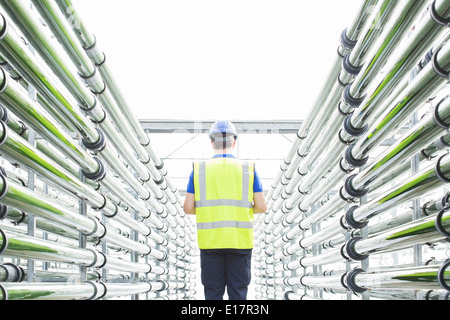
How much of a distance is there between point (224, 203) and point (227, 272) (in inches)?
18.9

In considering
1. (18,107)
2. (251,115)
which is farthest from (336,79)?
(251,115)

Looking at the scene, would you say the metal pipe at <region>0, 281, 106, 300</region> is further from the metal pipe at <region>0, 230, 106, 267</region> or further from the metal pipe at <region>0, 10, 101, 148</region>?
the metal pipe at <region>0, 10, 101, 148</region>

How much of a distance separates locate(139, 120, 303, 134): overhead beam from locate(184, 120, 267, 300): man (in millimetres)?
5379

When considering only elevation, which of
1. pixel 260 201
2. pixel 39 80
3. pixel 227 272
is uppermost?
pixel 39 80

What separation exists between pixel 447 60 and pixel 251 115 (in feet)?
23.2

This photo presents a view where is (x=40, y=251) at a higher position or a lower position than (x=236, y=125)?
lower

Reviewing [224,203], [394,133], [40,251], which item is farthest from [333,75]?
[40,251]

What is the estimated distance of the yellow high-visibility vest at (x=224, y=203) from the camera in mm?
3068

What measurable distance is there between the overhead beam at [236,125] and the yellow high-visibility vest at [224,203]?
5409mm

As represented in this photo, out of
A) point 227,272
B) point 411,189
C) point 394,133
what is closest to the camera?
point 411,189

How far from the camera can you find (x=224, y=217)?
10.1ft

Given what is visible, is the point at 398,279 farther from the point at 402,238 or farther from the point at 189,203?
the point at 189,203

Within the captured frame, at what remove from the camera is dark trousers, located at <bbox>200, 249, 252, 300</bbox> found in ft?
10.3
